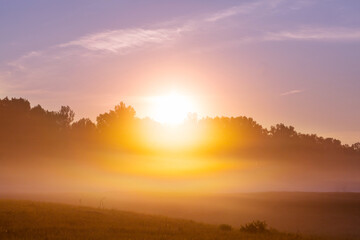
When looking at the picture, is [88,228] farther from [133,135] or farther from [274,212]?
[133,135]

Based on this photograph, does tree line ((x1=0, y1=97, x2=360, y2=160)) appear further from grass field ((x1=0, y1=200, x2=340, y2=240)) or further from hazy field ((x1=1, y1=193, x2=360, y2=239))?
grass field ((x1=0, y1=200, x2=340, y2=240))

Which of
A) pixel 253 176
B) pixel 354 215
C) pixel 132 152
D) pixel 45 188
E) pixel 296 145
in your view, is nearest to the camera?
pixel 354 215

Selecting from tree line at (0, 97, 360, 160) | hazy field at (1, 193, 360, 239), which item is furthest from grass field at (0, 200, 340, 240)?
tree line at (0, 97, 360, 160)

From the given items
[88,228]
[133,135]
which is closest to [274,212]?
[88,228]

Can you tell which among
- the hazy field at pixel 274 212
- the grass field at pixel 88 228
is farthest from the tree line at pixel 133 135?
the grass field at pixel 88 228

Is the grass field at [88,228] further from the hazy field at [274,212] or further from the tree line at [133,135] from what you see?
the tree line at [133,135]

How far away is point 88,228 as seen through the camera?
2991cm

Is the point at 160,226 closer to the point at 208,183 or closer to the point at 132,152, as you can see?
the point at 132,152

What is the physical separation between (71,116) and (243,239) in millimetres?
116147

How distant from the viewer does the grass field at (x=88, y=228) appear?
1059 inches

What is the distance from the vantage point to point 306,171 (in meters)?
164

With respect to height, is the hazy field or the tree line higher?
the tree line

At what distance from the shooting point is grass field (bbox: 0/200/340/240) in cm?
2689

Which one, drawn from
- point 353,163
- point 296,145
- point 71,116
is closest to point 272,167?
point 296,145
